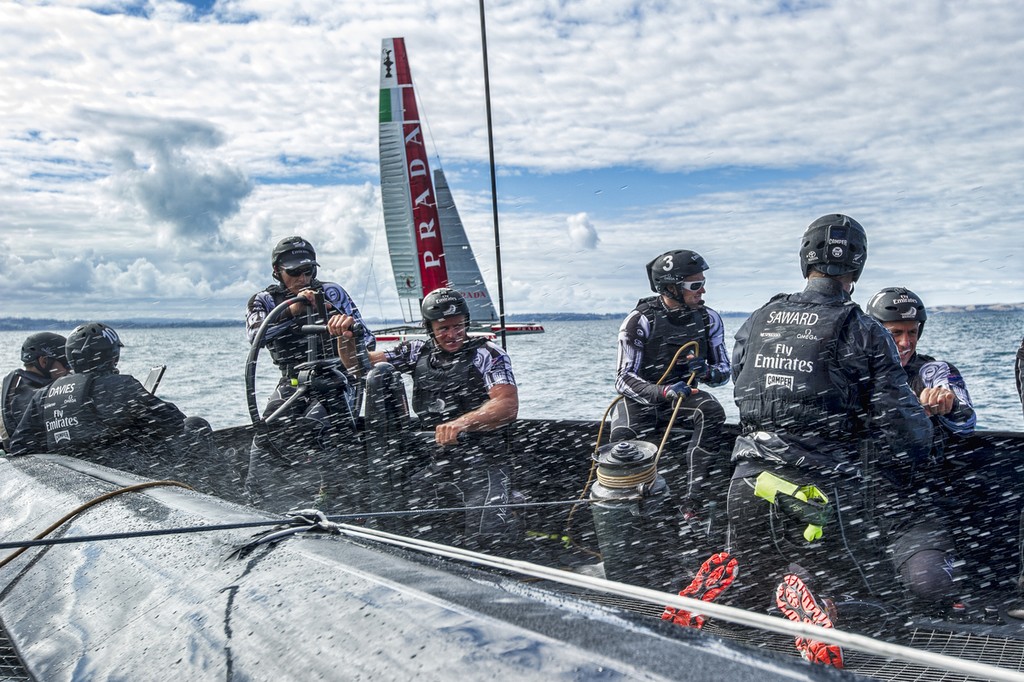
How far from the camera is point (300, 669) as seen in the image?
1309mm

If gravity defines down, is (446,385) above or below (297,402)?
above

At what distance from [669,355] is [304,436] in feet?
7.37

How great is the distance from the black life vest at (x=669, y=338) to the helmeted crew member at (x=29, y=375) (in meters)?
4.12

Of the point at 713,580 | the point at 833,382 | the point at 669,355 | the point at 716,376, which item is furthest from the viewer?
the point at 669,355

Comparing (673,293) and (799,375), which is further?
(673,293)

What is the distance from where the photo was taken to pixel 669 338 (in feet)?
15.4

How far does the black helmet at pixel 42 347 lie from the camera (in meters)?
5.42

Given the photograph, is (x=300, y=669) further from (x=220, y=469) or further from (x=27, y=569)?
(x=220, y=469)

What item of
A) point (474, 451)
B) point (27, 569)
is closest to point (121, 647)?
point (27, 569)

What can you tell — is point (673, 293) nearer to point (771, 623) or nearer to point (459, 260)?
point (771, 623)

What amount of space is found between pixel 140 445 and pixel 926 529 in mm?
4177

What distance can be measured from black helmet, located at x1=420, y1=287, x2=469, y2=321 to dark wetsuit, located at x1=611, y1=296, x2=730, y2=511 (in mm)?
1072

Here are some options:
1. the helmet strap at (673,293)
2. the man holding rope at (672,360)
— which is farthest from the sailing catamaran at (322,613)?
the helmet strap at (673,293)

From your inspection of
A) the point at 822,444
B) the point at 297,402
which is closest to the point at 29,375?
the point at 297,402
